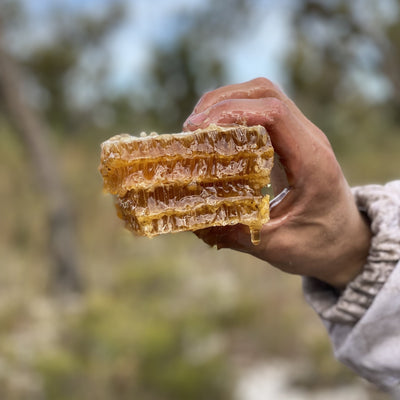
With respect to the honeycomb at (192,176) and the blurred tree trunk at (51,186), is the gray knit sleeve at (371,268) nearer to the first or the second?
the honeycomb at (192,176)

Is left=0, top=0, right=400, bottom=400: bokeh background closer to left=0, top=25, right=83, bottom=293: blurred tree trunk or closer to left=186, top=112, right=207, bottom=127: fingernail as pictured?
left=0, top=25, right=83, bottom=293: blurred tree trunk

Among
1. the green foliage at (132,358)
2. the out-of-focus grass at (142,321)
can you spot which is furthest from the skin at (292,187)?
the green foliage at (132,358)

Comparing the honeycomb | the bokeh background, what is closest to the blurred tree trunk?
the bokeh background

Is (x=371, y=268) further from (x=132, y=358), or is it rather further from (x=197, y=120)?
(x=132, y=358)

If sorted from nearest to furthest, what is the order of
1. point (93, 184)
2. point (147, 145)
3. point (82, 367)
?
point (147, 145), point (82, 367), point (93, 184)

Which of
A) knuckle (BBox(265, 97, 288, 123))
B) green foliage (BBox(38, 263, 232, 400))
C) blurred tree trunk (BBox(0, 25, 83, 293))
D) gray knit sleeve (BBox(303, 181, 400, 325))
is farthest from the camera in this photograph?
blurred tree trunk (BBox(0, 25, 83, 293))

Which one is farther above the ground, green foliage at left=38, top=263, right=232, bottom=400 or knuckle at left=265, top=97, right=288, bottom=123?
knuckle at left=265, top=97, right=288, bottom=123

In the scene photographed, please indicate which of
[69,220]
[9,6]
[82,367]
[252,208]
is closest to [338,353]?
[252,208]

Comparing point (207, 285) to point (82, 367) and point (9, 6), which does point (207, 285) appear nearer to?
point (82, 367)
